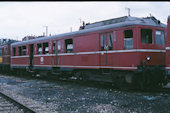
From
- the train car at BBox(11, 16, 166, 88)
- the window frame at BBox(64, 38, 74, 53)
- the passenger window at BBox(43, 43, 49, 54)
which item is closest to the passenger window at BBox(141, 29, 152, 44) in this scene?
the train car at BBox(11, 16, 166, 88)

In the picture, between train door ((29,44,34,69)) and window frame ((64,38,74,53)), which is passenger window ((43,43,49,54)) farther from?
window frame ((64,38,74,53))

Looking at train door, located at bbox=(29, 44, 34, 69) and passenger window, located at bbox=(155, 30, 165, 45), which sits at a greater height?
passenger window, located at bbox=(155, 30, 165, 45)

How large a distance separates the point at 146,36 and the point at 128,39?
845 mm

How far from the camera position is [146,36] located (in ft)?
32.6

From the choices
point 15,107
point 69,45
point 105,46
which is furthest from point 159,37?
point 15,107

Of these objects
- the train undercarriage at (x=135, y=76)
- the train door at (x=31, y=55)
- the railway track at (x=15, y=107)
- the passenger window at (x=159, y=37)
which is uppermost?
Result: the passenger window at (x=159, y=37)

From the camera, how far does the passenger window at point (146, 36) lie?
32.0ft

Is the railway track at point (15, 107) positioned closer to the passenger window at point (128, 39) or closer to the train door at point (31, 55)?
the passenger window at point (128, 39)

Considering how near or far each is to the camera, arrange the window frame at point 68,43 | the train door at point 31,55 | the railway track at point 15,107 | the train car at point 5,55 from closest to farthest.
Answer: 1. the railway track at point 15,107
2. the window frame at point 68,43
3. the train door at point 31,55
4. the train car at point 5,55

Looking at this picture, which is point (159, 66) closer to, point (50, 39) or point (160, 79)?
point (160, 79)

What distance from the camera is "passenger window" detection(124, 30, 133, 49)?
9727 mm

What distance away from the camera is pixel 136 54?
9383mm

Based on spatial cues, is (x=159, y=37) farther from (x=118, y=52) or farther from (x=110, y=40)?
(x=110, y=40)

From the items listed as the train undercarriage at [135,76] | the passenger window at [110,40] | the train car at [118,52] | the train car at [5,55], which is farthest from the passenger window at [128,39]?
the train car at [5,55]
